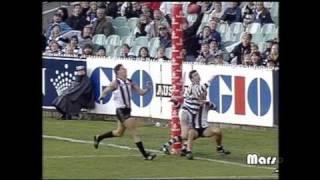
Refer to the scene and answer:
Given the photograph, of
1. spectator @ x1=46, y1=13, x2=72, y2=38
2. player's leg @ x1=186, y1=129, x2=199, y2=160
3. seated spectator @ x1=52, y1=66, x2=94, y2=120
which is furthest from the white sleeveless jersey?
seated spectator @ x1=52, y1=66, x2=94, y2=120

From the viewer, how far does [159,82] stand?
45.5ft

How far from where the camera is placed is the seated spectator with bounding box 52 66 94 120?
513 inches

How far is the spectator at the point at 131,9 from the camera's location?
478 inches

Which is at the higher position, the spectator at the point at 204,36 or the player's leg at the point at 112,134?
the spectator at the point at 204,36

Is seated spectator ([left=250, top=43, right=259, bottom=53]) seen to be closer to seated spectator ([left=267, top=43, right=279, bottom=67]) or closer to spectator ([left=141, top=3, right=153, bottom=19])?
seated spectator ([left=267, top=43, right=279, bottom=67])

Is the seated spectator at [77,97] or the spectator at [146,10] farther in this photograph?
the seated spectator at [77,97]

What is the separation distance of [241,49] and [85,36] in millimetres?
2146

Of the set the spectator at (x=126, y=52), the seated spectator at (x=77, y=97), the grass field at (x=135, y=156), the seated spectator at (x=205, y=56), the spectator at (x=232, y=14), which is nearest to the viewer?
the grass field at (x=135, y=156)

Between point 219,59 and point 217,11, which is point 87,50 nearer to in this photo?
point 219,59

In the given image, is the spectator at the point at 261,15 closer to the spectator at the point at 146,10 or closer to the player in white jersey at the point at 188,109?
A: the spectator at the point at 146,10

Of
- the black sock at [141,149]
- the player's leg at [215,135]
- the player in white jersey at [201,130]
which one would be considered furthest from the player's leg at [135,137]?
the player's leg at [215,135]
